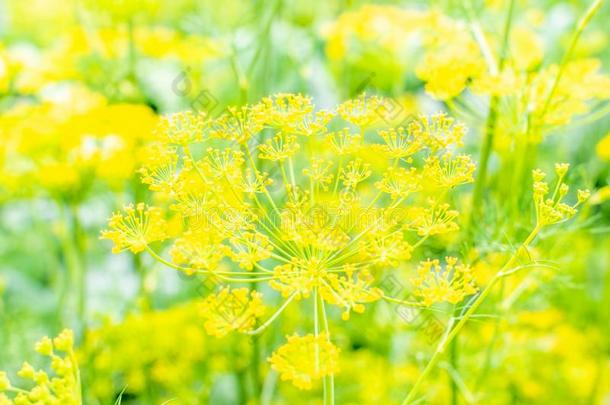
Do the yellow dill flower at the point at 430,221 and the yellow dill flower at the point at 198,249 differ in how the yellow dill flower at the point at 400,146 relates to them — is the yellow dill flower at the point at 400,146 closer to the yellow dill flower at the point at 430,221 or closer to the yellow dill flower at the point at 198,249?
the yellow dill flower at the point at 430,221

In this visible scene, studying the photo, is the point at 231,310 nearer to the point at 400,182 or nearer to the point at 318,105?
the point at 400,182

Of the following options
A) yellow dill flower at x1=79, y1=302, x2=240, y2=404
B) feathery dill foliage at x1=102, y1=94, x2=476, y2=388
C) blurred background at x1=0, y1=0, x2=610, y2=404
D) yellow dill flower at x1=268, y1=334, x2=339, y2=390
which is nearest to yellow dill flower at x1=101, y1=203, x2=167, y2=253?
feathery dill foliage at x1=102, y1=94, x2=476, y2=388

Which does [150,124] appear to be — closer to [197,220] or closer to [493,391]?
[197,220]

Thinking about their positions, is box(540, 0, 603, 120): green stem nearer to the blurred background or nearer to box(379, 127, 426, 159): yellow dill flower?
the blurred background

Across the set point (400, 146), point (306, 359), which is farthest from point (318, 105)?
point (306, 359)

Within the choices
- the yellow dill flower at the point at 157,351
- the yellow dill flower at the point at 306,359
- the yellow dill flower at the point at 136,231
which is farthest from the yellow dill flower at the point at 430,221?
the yellow dill flower at the point at 157,351

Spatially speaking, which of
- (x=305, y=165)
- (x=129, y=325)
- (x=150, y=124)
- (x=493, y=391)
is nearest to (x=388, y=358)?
(x=493, y=391)
